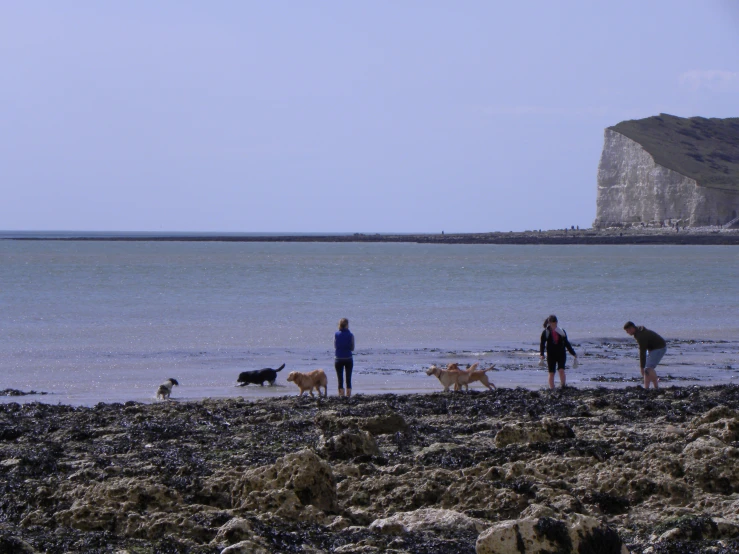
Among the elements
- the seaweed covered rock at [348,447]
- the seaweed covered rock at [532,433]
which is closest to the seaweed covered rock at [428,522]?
the seaweed covered rock at [348,447]

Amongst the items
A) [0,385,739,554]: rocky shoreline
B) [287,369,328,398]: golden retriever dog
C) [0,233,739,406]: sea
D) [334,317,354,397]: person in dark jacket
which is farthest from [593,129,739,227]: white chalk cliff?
Answer: [0,385,739,554]: rocky shoreline

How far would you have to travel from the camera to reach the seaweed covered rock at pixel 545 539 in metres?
4.48

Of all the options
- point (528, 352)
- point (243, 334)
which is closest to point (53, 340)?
point (243, 334)

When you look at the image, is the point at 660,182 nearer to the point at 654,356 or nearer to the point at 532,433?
the point at 654,356

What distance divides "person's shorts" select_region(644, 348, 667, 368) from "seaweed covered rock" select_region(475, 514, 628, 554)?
30.0 feet

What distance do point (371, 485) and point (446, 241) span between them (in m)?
143

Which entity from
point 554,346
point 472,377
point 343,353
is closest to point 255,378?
point 343,353

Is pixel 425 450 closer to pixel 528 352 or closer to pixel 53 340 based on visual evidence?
pixel 528 352

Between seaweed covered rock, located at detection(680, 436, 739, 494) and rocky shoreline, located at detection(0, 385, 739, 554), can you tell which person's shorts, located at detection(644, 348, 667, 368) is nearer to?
rocky shoreline, located at detection(0, 385, 739, 554)

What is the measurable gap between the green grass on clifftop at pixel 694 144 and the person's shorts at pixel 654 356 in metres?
90.7

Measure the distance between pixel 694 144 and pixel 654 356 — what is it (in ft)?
367

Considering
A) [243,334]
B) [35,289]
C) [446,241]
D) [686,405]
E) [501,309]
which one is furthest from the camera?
[446,241]

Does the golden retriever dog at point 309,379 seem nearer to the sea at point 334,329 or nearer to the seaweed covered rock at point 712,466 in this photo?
the sea at point 334,329

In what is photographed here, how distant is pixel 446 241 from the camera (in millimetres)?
148375
